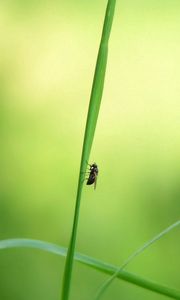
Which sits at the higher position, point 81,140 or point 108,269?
point 108,269

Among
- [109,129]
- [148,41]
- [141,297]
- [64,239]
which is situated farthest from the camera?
[148,41]

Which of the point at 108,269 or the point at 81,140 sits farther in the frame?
the point at 81,140

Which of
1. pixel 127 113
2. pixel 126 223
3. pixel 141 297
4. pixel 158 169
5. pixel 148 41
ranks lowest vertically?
pixel 141 297

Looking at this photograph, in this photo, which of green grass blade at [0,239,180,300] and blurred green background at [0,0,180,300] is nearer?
green grass blade at [0,239,180,300]

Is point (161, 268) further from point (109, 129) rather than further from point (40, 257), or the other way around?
point (109, 129)

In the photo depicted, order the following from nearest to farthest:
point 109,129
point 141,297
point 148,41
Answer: point 141,297 → point 109,129 → point 148,41

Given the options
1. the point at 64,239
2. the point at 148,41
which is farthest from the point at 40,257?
the point at 148,41

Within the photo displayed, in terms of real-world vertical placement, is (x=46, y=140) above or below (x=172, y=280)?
above

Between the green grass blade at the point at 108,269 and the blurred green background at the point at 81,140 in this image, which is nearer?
the green grass blade at the point at 108,269
